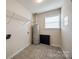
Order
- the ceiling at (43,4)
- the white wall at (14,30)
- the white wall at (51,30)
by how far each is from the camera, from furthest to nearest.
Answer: the white wall at (51,30)
the ceiling at (43,4)
the white wall at (14,30)

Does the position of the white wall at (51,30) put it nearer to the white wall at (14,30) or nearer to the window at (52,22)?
the window at (52,22)

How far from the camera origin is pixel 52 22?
4.93 m

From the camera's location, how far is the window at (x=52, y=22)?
4695 millimetres

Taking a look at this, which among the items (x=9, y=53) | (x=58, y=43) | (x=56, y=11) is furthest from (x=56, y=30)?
(x=9, y=53)

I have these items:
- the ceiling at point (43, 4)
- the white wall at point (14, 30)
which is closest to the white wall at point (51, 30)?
the ceiling at point (43, 4)

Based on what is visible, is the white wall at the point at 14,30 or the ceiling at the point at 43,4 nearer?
the white wall at the point at 14,30

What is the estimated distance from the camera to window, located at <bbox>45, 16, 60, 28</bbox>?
185 inches

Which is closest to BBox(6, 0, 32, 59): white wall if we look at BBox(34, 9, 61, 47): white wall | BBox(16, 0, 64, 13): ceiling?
BBox(16, 0, 64, 13): ceiling

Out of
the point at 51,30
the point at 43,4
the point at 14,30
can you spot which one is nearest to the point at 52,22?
the point at 51,30
